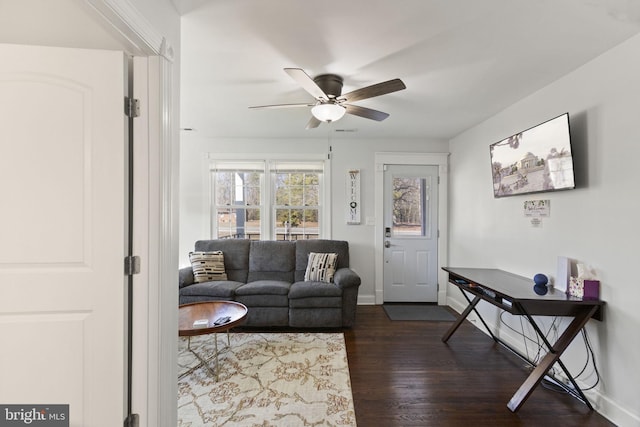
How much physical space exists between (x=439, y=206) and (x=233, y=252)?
308 centimetres

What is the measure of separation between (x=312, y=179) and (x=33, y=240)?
334 cm

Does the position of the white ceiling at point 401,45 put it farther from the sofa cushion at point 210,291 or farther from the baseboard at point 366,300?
the baseboard at point 366,300

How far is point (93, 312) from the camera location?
1352 millimetres

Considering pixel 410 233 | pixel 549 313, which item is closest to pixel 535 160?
pixel 549 313

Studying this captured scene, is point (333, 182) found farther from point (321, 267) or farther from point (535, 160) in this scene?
point (535, 160)

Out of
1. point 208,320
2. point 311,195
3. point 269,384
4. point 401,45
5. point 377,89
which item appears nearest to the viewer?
point 401,45

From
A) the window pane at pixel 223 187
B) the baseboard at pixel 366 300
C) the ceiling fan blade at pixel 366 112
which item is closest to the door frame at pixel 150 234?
the ceiling fan blade at pixel 366 112

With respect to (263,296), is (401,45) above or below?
above

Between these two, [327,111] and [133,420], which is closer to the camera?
[133,420]

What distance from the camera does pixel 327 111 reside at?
233cm

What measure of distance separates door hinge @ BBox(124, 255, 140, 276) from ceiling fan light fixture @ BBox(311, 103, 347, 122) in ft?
5.44

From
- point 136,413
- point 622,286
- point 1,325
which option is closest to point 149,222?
point 1,325

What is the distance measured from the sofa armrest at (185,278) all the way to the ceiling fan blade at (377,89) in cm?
275

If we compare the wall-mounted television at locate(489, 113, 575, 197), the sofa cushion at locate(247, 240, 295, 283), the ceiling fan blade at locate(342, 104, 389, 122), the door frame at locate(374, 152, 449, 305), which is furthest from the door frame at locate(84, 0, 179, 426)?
the door frame at locate(374, 152, 449, 305)
